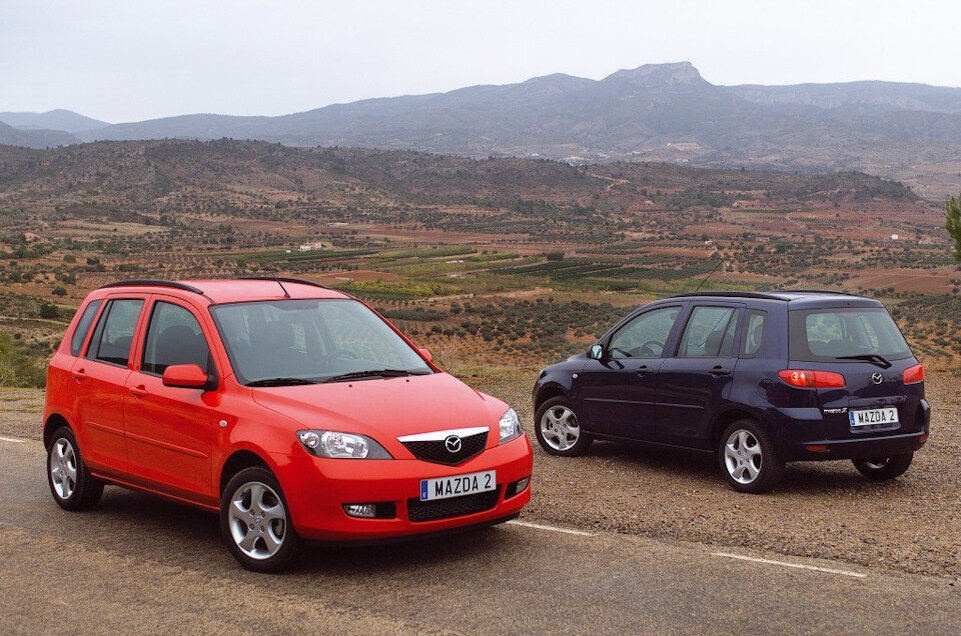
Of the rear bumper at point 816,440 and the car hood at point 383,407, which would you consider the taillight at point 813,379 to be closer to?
the rear bumper at point 816,440

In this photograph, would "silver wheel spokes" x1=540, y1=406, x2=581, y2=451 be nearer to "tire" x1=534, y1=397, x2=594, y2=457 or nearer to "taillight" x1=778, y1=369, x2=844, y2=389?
"tire" x1=534, y1=397, x2=594, y2=457

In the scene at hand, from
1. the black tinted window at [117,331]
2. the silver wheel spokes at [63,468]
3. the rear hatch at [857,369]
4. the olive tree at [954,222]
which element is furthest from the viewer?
the olive tree at [954,222]

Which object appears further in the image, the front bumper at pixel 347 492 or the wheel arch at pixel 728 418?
the wheel arch at pixel 728 418

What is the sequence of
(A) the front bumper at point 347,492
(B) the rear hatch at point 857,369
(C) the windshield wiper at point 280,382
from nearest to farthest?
(A) the front bumper at point 347,492, (C) the windshield wiper at point 280,382, (B) the rear hatch at point 857,369

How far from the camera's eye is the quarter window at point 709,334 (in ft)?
29.3

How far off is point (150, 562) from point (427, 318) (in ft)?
176

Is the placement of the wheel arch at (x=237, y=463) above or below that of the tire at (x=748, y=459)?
above

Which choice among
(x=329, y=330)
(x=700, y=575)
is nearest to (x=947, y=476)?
(x=700, y=575)

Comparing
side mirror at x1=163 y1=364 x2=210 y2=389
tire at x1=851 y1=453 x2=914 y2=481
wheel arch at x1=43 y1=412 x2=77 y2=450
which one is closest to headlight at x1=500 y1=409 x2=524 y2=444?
side mirror at x1=163 y1=364 x2=210 y2=389

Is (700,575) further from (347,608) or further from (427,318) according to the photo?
(427,318)

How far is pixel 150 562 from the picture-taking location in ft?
21.4

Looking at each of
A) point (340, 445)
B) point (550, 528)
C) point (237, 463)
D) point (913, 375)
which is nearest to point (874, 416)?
point (913, 375)

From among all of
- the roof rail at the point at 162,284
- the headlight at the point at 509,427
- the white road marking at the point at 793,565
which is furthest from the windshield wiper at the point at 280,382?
the white road marking at the point at 793,565

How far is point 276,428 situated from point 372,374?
97cm
